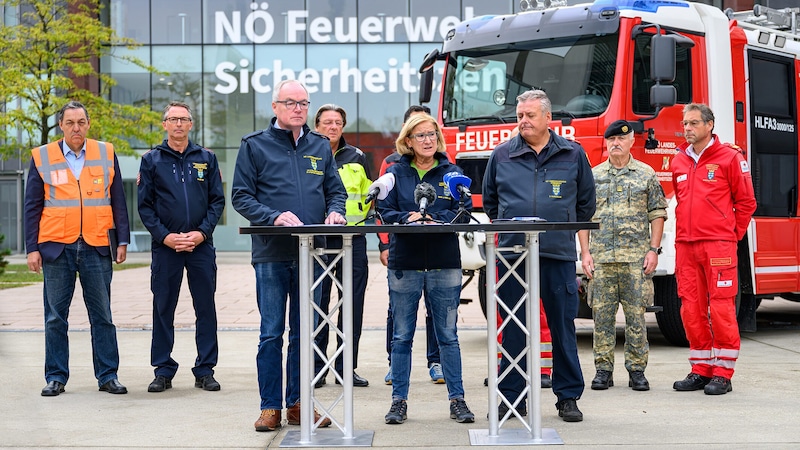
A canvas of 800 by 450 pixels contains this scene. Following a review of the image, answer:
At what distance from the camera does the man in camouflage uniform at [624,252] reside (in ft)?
24.1

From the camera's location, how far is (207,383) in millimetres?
7352

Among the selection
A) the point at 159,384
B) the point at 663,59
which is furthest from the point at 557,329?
the point at 663,59

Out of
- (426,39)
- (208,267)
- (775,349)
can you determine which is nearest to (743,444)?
(208,267)

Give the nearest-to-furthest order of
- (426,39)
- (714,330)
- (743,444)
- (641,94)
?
(743,444)
(714,330)
(641,94)
(426,39)

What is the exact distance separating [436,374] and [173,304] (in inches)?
75.5

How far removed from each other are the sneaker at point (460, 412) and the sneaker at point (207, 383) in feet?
6.45

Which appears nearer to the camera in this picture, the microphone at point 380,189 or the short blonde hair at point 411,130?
the microphone at point 380,189

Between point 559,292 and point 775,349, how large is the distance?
4.34 metres

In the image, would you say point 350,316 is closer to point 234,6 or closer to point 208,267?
point 208,267

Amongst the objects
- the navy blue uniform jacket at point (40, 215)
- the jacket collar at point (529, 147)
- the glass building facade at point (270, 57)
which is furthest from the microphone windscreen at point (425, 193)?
the glass building facade at point (270, 57)

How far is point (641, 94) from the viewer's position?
908 cm

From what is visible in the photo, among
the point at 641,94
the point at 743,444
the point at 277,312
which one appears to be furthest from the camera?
the point at 641,94

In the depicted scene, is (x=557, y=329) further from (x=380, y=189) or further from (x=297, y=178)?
(x=297, y=178)

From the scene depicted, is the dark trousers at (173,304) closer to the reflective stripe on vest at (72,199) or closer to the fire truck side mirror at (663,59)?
the reflective stripe on vest at (72,199)
